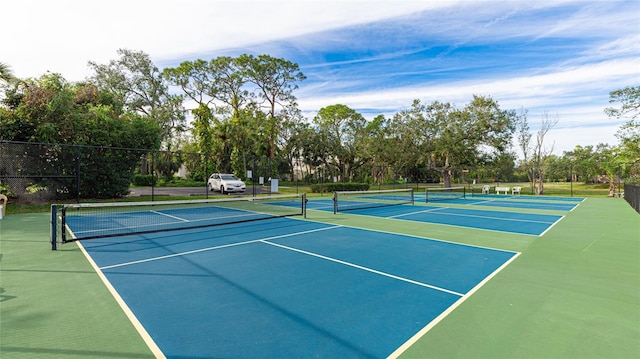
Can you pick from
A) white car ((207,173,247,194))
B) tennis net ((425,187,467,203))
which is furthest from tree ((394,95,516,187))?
white car ((207,173,247,194))

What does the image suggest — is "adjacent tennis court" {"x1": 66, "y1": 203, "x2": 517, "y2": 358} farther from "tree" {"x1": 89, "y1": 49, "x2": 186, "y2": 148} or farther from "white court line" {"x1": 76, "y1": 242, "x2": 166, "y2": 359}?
"tree" {"x1": 89, "y1": 49, "x2": 186, "y2": 148}

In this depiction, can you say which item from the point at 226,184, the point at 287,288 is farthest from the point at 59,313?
the point at 226,184

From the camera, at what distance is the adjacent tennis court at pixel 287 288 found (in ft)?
10.3

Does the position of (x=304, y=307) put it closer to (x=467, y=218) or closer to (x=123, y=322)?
(x=123, y=322)

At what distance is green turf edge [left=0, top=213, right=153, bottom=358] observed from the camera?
295 cm

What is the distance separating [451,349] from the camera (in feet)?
9.72

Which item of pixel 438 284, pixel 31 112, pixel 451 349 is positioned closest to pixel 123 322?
pixel 451 349

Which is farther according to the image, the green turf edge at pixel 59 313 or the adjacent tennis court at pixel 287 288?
the adjacent tennis court at pixel 287 288

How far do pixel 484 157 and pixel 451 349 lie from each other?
32.6m

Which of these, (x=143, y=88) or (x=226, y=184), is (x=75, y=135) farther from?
(x=143, y=88)

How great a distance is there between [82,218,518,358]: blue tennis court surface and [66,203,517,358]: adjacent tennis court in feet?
0.05

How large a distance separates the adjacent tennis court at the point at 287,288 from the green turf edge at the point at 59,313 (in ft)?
0.77

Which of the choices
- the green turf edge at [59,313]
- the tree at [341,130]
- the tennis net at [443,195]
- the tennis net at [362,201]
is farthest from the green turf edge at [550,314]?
the tree at [341,130]

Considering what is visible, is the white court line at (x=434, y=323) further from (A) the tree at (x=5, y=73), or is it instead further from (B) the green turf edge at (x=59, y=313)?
(A) the tree at (x=5, y=73)
